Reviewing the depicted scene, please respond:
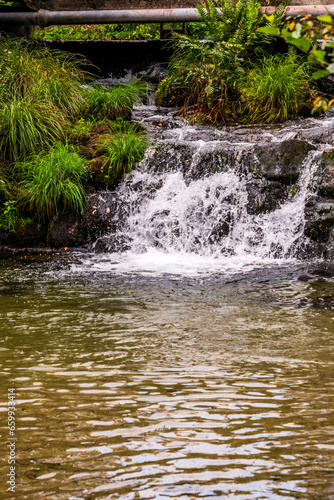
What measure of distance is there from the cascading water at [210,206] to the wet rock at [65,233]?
359 millimetres

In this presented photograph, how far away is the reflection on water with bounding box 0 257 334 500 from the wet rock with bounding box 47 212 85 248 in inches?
88.8

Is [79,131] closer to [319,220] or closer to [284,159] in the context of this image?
[284,159]

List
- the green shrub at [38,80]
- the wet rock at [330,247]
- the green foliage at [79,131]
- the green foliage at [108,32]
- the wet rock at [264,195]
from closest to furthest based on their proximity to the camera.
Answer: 1. the wet rock at [330,247]
2. the wet rock at [264,195]
3. the green foliage at [79,131]
4. the green shrub at [38,80]
5. the green foliage at [108,32]

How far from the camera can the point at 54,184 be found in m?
8.30

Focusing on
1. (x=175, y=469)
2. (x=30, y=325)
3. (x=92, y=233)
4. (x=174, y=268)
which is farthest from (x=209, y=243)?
(x=175, y=469)

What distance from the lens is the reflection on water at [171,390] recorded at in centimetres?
231

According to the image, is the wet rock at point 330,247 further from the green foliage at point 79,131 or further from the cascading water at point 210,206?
the green foliage at point 79,131

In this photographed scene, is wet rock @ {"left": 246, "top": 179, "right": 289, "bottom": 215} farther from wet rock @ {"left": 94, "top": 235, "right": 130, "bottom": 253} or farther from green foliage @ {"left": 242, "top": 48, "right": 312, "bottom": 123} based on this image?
green foliage @ {"left": 242, "top": 48, "right": 312, "bottom": 123}

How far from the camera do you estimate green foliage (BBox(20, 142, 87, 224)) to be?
8305 millimetres

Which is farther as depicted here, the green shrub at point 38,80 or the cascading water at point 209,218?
the green shrub at point 38,80

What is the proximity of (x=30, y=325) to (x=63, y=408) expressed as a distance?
1.93 metres

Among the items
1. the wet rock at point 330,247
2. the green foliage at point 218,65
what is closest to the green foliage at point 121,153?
the green foliage at point 218,65

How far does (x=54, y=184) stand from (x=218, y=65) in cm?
390

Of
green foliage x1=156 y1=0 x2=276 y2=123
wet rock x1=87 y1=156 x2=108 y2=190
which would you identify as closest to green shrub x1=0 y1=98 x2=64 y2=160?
wet rock x1=87 y1=156 x2=108 y2=190
